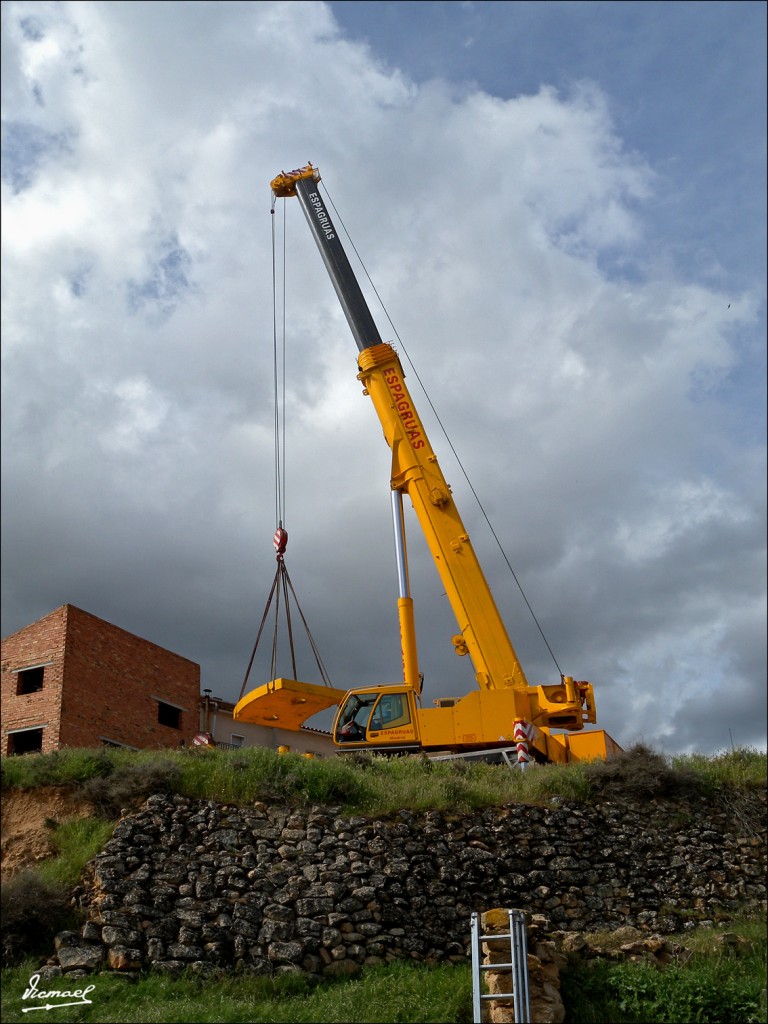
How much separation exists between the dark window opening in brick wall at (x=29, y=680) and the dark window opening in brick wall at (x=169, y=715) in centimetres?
401

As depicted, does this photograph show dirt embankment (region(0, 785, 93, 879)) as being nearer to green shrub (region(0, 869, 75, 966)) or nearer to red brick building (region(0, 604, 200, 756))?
green shrub (region(0, 869, 75, 966))

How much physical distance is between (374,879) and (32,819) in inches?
257

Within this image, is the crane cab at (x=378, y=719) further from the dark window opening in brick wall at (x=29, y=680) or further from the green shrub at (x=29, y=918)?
the dark window opening in brick wall at (x=29, y=680)

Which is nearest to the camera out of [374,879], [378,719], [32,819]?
[374,879]

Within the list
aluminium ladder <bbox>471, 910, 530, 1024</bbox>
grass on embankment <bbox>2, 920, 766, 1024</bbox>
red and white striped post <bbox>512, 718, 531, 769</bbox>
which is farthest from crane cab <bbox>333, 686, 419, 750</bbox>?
aluminium ladder <bbox>471, 910, 530, 1024</bbox>

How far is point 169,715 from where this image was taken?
112ft

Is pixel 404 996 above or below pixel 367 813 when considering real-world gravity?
below

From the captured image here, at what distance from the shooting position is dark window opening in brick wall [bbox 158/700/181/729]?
33.5 m

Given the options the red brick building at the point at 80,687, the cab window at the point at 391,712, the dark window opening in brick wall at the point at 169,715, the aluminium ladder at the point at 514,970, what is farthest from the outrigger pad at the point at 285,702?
the dark window opening in brick wall at the point at 169,715

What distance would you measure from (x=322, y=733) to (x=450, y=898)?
23.5 meters

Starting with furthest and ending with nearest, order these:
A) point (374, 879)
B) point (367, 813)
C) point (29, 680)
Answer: point (29, 680) < point (367, 813) < point (374, 879)

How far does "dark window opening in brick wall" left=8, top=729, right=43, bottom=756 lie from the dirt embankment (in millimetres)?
12101

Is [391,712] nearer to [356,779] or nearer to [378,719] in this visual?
[378,719]

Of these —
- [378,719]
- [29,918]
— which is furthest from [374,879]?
[378,719]
